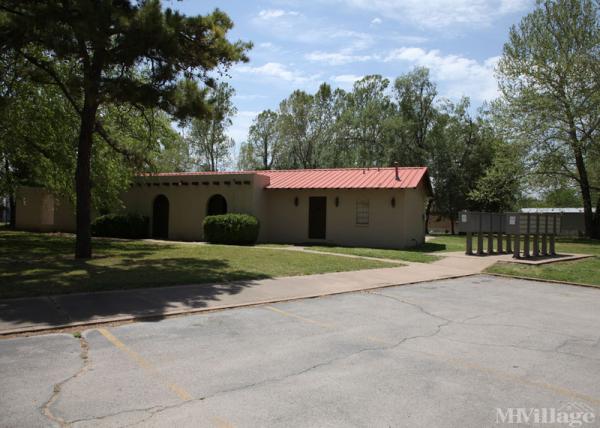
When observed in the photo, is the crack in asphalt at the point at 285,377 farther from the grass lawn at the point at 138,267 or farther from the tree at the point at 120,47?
the tree at the point at 120,47

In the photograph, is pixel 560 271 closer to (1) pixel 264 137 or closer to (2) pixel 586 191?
(2) pixel 586 191

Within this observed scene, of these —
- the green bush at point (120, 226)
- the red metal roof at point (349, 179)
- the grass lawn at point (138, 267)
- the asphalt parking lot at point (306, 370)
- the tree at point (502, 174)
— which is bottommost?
the asphalt parking lot at point (306, 370)

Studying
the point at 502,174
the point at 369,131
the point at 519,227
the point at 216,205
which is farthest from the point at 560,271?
the point at 369,131

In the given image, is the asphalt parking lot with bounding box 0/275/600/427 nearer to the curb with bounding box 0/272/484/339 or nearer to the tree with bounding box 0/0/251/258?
the curb with bounding box 0/272/484/339

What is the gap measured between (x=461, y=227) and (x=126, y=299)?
44.9 feet

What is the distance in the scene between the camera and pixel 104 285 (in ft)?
30.5

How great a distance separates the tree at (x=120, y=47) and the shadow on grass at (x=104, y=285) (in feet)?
6.25

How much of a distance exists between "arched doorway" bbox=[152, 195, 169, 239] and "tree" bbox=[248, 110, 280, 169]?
2719 cm

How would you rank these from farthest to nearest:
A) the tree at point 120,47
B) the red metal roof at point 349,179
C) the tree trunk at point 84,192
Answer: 1. the red metal roof at point 349,179
2. the tree trunk at point 84,192
3. the tree at point 120,47

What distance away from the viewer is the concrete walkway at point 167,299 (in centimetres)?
685

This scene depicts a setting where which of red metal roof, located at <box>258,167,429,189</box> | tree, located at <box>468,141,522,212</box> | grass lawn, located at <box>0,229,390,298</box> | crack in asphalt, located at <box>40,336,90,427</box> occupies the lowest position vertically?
crack in asphalt, located at <box>40,336,90,427</box>

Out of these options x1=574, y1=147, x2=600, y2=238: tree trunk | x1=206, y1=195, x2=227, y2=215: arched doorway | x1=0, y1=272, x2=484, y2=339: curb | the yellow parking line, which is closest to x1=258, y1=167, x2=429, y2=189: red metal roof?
x1=206, y1=195, x2=227, y2=215: arched doorway

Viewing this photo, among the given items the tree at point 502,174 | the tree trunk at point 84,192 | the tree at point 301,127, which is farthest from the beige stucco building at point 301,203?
the tree at point 301,127

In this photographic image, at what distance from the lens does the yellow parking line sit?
4250mm
